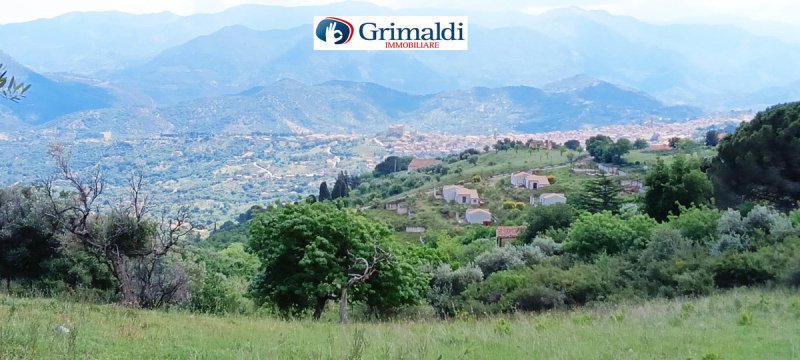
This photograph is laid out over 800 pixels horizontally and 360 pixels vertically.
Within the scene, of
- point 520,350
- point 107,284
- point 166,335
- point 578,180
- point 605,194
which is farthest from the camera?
point 578,180

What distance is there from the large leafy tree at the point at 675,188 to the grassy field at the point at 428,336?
18367 millimetres

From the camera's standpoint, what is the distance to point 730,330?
23.9 ft

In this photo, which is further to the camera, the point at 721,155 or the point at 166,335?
the point at 721,155

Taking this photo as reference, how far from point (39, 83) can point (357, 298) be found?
20591cm

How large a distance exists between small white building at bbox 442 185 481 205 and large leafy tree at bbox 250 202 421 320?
148 feet

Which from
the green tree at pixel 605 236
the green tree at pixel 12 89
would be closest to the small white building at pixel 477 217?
the green tree at pixel 605 236

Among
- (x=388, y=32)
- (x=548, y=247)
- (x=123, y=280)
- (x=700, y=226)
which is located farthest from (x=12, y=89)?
(x=388, y=32)

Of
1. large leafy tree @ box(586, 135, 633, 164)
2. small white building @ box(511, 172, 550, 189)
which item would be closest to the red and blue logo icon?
small white building @ box(511, 172, 550, 189)

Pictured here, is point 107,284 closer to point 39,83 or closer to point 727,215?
point 727,215

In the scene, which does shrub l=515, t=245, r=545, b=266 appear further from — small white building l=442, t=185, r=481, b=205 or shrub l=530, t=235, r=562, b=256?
small white building l=442, t=185, r=481, b=205

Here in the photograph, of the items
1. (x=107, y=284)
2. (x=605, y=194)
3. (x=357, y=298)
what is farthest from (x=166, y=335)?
(x=605, y=194)

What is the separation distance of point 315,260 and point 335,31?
34.3 meters

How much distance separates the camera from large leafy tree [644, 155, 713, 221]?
26688 mm

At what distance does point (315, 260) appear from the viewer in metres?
13.0
